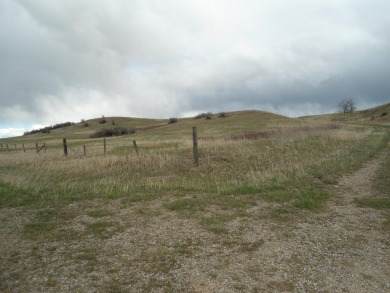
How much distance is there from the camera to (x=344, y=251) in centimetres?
643

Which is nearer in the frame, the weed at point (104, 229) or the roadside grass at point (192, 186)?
Result: the weed at point (104, 229)

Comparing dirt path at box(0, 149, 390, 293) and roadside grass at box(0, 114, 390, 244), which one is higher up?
roadside grass at box(0, 114, 390, 244)

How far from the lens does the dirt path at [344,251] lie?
5.20m

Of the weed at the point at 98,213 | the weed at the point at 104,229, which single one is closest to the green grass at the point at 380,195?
the weed at the point at 104,229

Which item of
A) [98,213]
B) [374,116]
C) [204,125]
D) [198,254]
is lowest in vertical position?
[198,254]

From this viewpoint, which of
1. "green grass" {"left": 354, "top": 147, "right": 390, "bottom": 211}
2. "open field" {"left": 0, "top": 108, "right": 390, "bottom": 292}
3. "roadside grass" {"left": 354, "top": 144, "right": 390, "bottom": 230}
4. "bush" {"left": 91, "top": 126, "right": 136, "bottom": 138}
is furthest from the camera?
"bush" {"left": 91, "top": 126, "right": 136, "bottom": 138}

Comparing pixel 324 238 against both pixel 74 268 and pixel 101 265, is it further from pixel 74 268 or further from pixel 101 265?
pixel 74 268

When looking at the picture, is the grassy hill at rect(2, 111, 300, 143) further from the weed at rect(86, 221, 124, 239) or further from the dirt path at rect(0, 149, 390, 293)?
the dirt path at rect(0, 149, 390, 293)

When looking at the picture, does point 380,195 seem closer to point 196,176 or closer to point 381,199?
point 381,199

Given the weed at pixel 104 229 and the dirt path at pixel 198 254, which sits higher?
the weed at pixel 104 229

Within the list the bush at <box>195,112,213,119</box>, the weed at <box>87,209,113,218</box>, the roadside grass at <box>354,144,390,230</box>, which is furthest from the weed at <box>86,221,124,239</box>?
the bush at <box>195,112,213,119</box>

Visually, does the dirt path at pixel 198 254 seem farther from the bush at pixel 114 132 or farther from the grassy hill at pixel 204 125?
the bush at pixel 114 132

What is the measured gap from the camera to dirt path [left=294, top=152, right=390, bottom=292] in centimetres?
520

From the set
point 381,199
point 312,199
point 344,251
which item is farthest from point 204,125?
point 344,251
